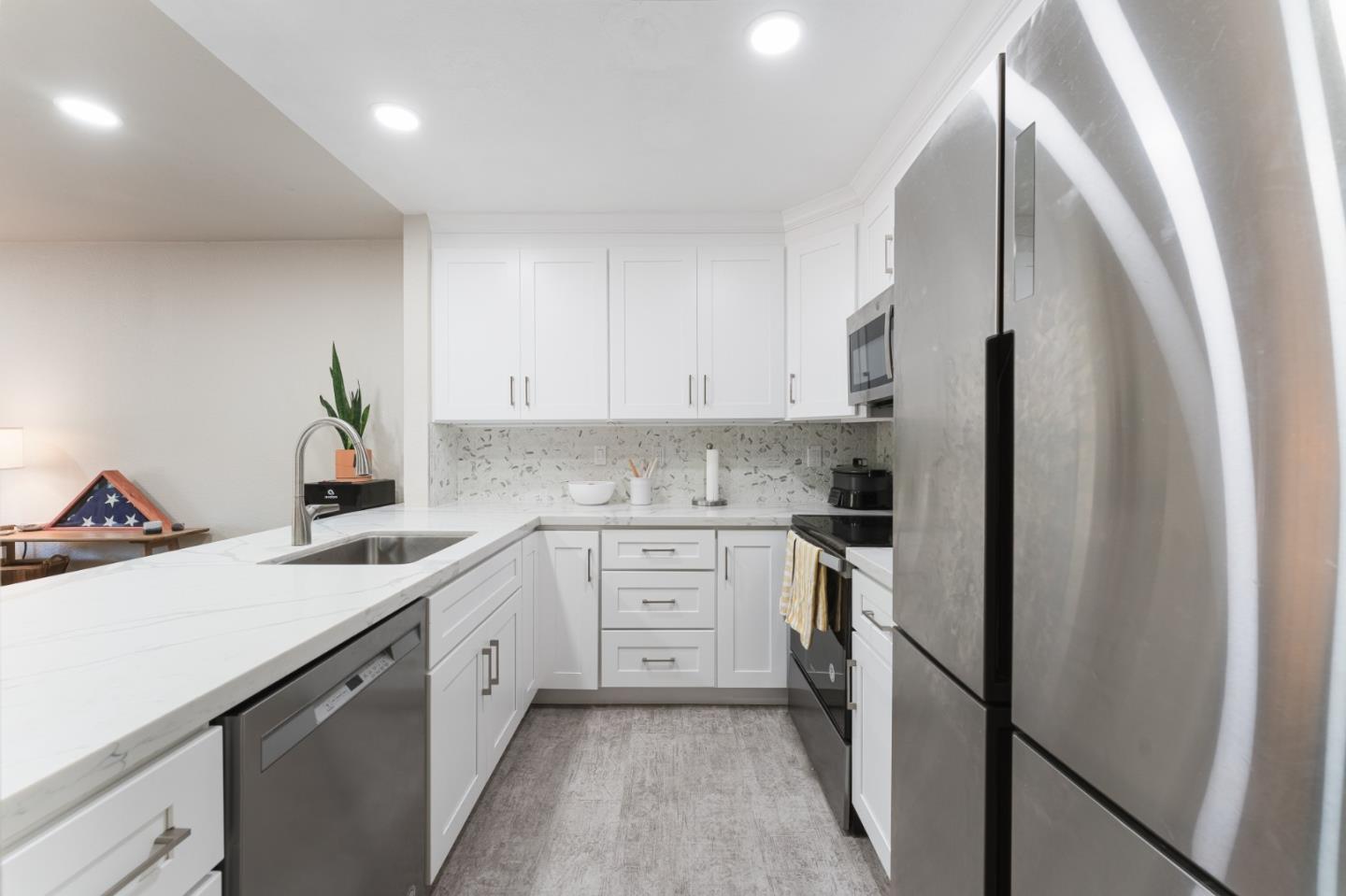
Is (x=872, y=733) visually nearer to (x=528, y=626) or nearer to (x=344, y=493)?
(x=528, y=626)

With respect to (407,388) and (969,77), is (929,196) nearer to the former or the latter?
(969,77)

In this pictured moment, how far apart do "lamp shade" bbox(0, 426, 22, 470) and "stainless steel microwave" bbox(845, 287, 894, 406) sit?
4.78m

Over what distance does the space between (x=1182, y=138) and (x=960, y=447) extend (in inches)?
17.9

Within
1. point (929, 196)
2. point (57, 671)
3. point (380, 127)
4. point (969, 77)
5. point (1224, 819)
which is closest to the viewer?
point (1224, 819)

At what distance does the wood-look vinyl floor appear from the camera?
5.17 ft

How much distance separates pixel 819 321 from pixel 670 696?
6.29ft

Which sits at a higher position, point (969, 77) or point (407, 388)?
point (969, 77)

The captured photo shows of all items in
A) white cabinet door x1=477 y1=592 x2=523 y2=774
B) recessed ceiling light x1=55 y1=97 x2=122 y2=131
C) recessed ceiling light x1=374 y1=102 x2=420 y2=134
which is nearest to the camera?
white cabinet door x1=477 y1=592 x2=523 y2=774

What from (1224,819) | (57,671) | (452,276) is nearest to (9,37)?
(452,276)

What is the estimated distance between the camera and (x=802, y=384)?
280 centimetres

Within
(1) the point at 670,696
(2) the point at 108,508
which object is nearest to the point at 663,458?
(1) the point at 670,696

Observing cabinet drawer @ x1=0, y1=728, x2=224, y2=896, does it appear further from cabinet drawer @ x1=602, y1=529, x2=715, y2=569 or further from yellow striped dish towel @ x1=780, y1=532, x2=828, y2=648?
cabinet drawer @ x1=602, y1=529, x2=715, y2=569

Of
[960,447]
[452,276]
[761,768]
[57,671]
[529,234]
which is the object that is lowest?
[761,768]

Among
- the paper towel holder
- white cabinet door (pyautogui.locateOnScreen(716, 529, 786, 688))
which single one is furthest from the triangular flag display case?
white cabinet door (pyautogui.locateOnScreen(716, 529, 786, 688))
